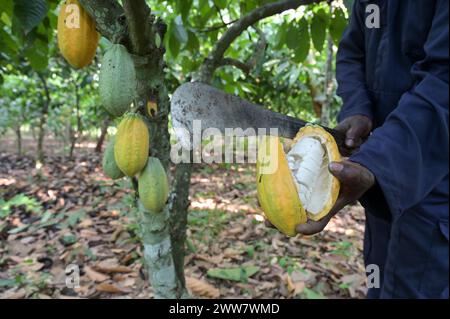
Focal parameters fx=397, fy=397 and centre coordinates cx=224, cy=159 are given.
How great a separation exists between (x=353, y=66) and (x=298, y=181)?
60 cm

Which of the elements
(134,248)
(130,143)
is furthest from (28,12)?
(134,248)

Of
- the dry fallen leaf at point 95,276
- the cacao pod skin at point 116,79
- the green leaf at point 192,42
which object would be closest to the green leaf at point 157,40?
the cacao pod skin at point 116,79

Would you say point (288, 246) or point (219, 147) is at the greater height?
point (219, 147)

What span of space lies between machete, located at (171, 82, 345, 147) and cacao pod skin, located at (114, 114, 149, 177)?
0.13m

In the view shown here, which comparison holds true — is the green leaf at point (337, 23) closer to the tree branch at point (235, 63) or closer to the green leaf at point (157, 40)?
the tree branch at point (235, 63)

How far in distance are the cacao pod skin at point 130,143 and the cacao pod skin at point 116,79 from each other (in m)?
0.08

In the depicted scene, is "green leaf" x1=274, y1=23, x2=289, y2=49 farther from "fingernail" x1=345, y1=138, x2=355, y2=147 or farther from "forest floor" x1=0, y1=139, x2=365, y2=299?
"forest floor" x1=0, y1=139, x2=365, y2=299

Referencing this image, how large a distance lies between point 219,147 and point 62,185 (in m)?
2.52

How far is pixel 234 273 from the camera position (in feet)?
7.15

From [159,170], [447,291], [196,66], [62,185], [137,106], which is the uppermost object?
[196,66]

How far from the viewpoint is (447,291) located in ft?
2.70

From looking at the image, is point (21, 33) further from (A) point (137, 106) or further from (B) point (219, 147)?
(B) point (219, 147)

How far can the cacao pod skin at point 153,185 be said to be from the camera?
0.98 metres

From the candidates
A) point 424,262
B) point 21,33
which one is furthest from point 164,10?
point 424,262
